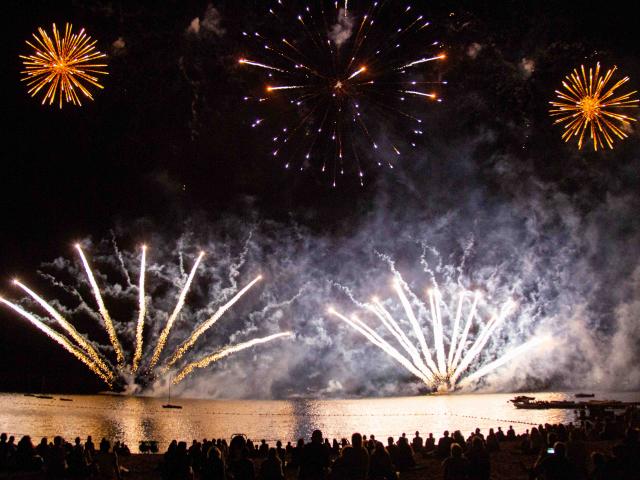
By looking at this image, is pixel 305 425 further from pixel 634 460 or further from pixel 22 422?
pixel 634 460

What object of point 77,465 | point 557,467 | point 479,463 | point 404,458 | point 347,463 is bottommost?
point 404,458

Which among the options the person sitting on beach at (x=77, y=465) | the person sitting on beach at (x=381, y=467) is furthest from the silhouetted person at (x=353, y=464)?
the person sitting on beach at (x=77, y=465)

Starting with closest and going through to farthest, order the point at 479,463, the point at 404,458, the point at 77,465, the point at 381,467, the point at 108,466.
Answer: the point at 381,467, the point at 479,463, the point at 108,466, the point at 77,465, the point at 404,458

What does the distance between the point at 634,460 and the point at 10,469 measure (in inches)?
557

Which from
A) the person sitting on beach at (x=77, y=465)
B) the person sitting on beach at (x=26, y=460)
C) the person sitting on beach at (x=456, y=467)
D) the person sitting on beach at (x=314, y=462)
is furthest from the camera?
the person sitting on beach at (x=26, y=460)

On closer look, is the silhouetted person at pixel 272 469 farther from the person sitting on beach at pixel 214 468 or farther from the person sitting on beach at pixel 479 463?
the person sitting on beach at pixel 479 463

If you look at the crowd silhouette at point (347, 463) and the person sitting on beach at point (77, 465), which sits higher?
the crowd silhouette at point (347, 463)

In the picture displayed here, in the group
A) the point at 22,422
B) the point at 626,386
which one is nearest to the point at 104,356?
the point at 22,422

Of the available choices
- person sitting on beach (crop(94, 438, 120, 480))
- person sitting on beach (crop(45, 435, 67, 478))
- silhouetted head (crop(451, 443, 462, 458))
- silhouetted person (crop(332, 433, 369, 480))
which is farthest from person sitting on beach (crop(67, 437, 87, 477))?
silhouetted head (crop(451, 443, 462, 458))

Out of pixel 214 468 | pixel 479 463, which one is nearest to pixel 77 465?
pixel 214 468

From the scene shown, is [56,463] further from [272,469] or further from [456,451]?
[456,451]

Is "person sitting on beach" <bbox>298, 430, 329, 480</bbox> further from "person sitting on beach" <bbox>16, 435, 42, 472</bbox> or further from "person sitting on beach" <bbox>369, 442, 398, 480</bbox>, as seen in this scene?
"person sitting on beach" <bbox>16, 435, 42, 472</bbox>

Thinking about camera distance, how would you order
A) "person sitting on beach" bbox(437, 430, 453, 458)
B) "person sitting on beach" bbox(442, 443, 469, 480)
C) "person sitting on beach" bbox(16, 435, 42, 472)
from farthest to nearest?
"person sitting on beach" bbox(437, 430, 453, 458) < "person sitting on beach" bbox(16, 435, 42, 472) < "person sitting on beach" bbox(442, 443, 469, 480)

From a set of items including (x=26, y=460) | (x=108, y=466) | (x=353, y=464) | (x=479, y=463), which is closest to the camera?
(x=353, y=464)
